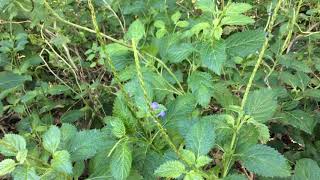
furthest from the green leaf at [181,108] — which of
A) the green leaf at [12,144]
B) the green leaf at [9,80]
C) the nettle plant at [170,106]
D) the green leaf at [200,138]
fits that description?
the green leaf at [9,80]

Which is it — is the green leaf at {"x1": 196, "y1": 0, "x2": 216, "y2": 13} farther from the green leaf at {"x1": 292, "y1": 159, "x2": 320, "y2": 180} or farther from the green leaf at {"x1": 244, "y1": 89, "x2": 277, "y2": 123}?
the green leaf at {"x1": 292, "y1": 159, "x2": 320, "y2": 180}

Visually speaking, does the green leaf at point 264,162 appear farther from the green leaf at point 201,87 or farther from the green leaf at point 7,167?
the green leaf at point 7,167

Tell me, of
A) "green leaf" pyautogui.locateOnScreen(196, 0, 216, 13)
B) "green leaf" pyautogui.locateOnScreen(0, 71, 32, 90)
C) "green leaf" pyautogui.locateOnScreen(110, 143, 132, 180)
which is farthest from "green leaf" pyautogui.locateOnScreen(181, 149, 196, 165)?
"green leaf" pyautogui.locateOnScreen(0, 71, 32, 90)

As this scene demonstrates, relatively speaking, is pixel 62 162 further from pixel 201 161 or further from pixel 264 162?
pixel 264 162

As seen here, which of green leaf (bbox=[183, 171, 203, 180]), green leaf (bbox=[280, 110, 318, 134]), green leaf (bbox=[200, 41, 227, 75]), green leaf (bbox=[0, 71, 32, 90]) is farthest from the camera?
green leaf (bbox=[0, 71, 32, 90])

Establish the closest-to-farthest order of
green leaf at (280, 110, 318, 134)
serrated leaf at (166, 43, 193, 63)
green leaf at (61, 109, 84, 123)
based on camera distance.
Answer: serrated leaf at (166, 43, 193, 63)
green leaf at (280, 110, 318, 134)
green leaf at (61, 109, 84, 123)

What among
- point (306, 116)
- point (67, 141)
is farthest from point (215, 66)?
point (306, 116)
